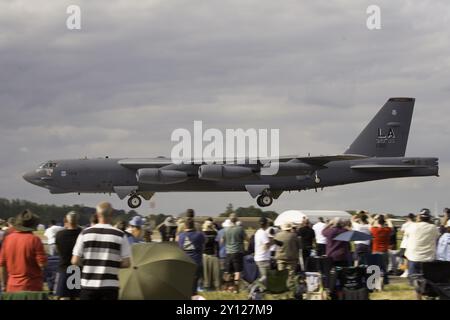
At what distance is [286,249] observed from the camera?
1425 centimetres

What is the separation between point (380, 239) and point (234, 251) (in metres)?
3.36

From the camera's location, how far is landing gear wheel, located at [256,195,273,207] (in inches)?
1395

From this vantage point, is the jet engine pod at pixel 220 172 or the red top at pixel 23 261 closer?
the red top at pixel 23 261

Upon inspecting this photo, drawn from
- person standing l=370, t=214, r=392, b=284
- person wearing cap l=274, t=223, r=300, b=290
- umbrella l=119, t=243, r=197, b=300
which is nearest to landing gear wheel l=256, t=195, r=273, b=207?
person standing l=370, t=214, r=392, b=284

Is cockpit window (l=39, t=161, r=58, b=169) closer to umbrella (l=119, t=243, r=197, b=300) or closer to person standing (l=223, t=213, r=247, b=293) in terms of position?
person standing (l=223, t=213, r=247, b=293)

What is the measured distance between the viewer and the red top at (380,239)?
1631 centimetres

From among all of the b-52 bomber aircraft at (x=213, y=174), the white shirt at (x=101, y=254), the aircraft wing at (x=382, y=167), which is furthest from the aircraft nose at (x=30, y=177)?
the white shirt at (x=101, y=254)

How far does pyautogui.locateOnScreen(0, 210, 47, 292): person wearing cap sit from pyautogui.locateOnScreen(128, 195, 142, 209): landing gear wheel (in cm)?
2529

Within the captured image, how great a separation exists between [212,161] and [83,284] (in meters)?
25.3

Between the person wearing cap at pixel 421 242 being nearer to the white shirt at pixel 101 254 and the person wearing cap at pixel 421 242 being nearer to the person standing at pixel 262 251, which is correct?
the person standing at pixel 262 251

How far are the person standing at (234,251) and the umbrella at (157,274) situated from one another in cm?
638

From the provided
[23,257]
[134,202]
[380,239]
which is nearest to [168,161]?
[134,202]

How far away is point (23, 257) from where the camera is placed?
9250mm

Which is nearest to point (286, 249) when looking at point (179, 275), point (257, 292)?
point (257, 292)
